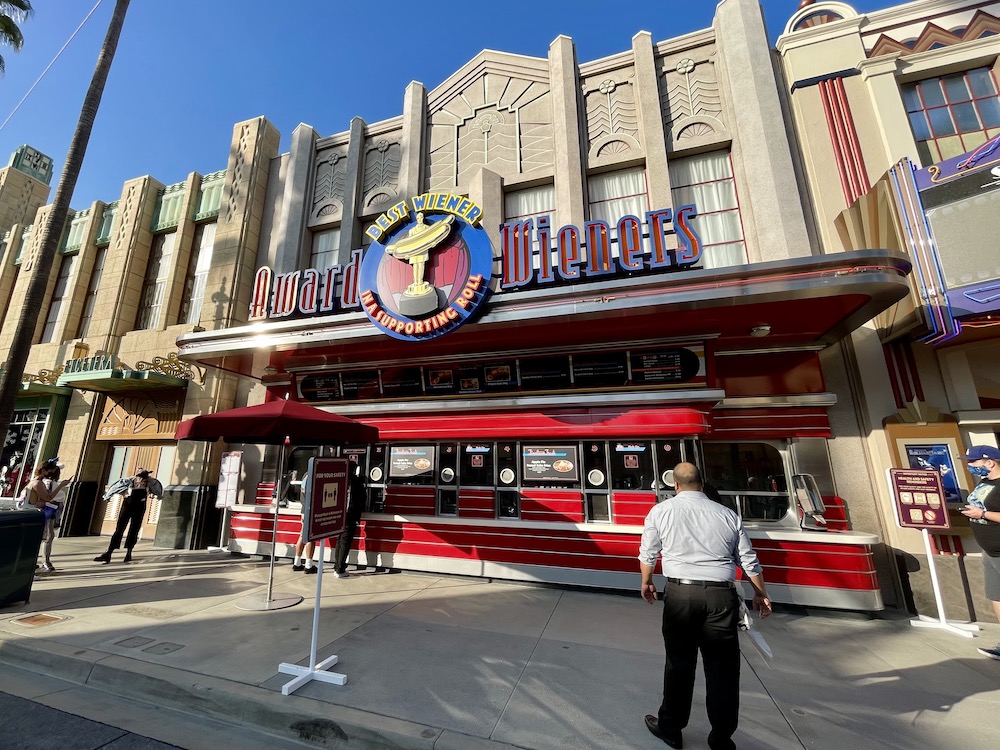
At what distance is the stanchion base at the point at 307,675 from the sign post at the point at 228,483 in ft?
22.8

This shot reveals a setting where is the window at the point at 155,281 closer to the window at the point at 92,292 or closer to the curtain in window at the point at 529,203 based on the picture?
the window at the point at 92,292

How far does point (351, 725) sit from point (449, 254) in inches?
256

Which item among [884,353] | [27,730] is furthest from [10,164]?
[884,353]

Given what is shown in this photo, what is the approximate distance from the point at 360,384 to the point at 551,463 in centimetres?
464

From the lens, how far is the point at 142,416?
39.5 feet

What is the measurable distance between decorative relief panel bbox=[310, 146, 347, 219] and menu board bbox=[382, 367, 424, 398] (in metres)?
6.01

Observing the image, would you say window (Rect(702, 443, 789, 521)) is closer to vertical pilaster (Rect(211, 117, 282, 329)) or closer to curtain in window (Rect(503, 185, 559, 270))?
curtain in window (Rect(503, 185, 559, 270))

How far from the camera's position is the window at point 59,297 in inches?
569

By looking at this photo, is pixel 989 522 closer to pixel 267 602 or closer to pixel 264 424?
pixel 264 424

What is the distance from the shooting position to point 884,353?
284 inches

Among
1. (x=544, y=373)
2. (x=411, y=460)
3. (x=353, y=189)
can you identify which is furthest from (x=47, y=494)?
(x=353, y=189)

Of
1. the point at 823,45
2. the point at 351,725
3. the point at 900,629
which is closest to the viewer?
the point at 351,725

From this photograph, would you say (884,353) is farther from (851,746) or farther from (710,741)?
(710,741)

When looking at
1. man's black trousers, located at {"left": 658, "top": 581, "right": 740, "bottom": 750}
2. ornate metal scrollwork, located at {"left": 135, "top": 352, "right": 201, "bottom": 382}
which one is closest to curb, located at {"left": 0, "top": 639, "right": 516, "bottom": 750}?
man's black trousers, located at {"left": 658, "top": 581, "right": 740, "bottom": 750}
